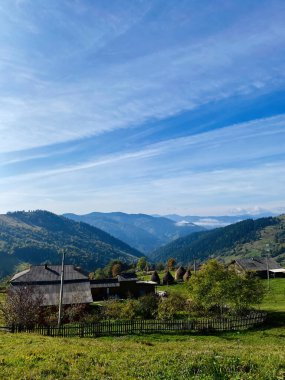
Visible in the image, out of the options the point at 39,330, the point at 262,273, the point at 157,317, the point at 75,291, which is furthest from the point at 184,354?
the point at 262,273

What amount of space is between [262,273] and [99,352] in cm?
8707

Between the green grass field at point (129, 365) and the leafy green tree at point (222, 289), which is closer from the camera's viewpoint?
the green grass field at point (129, 365)

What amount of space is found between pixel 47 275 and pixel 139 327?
27887mm

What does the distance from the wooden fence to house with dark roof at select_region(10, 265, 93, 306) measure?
580 inches

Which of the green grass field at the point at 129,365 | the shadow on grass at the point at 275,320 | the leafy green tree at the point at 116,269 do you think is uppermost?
the green grass field at the point at 129,365

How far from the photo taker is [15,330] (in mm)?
31484

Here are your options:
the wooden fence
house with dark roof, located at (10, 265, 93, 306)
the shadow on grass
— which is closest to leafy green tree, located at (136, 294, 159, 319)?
house with dark roof, located at (10, 265, 93, 306)

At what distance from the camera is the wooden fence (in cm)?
3253

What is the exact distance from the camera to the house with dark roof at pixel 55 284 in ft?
163

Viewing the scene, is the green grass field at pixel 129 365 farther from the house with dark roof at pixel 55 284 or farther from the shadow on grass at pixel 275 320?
the house with dark roof at pixel 55 284

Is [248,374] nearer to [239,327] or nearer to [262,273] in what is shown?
[239,327]

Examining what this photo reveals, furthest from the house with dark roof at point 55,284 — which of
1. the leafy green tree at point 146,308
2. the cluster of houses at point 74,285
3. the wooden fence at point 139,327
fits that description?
the wooden fence at point 139,327

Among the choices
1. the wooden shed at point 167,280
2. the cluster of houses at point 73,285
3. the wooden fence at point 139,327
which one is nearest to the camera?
the wooden fence at point 139,327

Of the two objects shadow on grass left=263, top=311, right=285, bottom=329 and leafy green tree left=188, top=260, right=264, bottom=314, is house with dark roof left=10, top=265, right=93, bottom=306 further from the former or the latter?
shadow on grass left=263, top=311, right=285, bottom=329
